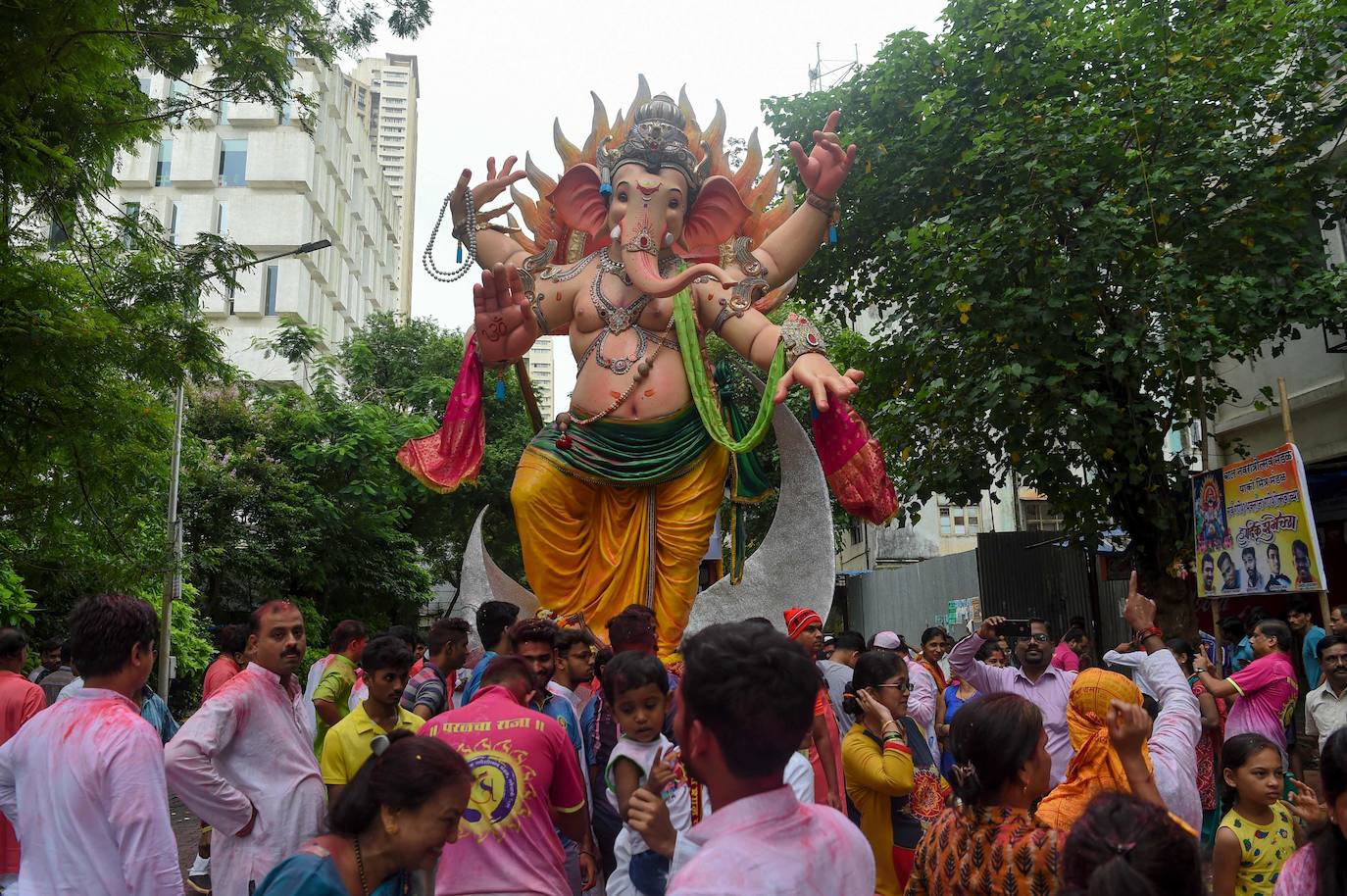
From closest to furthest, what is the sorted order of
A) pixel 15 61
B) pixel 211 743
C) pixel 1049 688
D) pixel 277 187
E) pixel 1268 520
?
pixel 211 743
pixel 15 61
pixel 1049 688
pixel 1268 520
pixel 277 187

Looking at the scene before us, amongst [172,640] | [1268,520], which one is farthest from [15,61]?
[172,640]

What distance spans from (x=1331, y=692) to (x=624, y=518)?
4.38 meters

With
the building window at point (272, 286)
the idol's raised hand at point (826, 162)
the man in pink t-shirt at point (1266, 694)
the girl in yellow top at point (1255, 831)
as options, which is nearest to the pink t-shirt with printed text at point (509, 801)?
the girl in yellow top at point (1255, 831)

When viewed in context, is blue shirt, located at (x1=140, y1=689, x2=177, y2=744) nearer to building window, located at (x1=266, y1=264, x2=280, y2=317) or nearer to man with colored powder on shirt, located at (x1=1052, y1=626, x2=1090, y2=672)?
man with colored powder on shirt, located at (x1=1052, y1=626, x2=1090, y2=672)

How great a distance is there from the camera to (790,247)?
26.8 ft

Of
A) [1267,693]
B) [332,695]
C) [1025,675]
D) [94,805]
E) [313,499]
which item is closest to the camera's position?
[94,805]

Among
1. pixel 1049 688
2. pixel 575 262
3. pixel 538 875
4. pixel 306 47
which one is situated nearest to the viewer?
pixel 538 875

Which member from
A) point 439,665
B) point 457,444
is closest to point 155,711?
point 439,665

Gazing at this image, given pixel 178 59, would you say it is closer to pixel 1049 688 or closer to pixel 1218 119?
pixel 1049 688

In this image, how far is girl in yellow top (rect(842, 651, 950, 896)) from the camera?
3.90 metres

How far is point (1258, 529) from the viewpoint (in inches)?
308

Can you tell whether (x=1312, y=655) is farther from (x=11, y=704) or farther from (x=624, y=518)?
(x=11, y=704)

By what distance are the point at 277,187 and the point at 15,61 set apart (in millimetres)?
27796

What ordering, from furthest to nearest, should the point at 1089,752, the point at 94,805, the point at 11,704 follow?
the point at 11,704 → the point at 1089,752 → the point at 94,805
